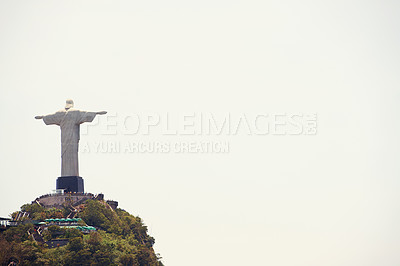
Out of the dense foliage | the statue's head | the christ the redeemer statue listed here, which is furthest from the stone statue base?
the statue's head

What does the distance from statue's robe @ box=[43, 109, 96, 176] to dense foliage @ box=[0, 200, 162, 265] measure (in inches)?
240

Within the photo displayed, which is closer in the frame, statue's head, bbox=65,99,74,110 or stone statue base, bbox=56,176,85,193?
stone statue base, bbox=56,176,85,193

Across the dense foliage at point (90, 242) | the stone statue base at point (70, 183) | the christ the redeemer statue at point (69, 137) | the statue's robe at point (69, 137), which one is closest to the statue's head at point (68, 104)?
the christ the redeemer statue at point (69, 137)

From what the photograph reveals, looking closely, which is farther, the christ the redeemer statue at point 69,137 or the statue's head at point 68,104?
the statue's head at point 68,104

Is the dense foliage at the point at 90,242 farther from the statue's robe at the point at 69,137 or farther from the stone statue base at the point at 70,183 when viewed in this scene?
the statue's robe at the point at 69,137

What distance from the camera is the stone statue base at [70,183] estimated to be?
94.5 metres

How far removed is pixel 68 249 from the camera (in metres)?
78.6

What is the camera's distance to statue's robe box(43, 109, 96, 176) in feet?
312

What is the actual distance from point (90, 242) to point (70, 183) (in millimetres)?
16265

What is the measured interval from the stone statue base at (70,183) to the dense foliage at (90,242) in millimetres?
3903

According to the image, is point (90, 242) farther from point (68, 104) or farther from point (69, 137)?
point (68, 104)

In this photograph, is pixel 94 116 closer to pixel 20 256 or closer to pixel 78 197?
pixel 78 197

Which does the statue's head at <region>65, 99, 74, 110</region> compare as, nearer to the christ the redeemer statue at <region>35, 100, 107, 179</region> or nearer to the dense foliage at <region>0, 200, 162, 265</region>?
the christ the redeemer statue at <region>35, 100, 107, 179</region>

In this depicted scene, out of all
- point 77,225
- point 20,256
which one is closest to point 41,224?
point 77,225
